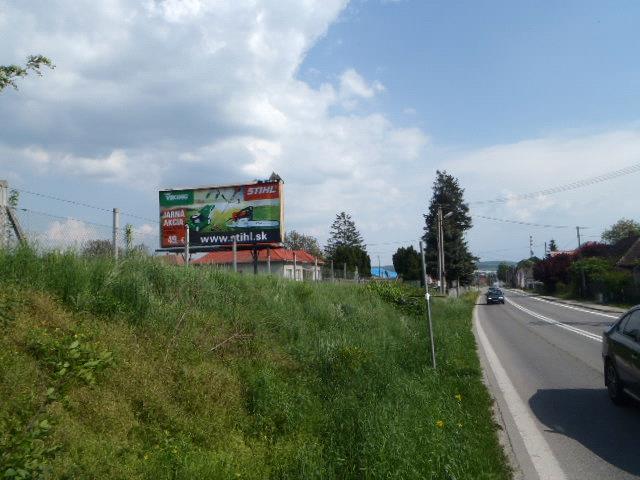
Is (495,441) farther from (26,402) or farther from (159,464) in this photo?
(26,402)

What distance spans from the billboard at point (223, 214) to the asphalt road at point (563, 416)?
11667 millimetres

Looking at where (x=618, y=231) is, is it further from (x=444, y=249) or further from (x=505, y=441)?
(x=505, y=441)

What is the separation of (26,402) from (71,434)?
45cm

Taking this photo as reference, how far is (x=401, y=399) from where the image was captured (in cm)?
683

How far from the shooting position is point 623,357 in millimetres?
7531

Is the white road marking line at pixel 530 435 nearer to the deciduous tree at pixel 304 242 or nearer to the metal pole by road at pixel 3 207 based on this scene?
the metal pole by road at pixel 3 207

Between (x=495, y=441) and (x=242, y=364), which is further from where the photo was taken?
(x=242, y=364)

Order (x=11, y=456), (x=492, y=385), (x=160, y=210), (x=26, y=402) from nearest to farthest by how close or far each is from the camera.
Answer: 1. (x=11, y=456)
2. (x=26, y=402)
3. (x=492, y=385)
4. (x=160, y=210)

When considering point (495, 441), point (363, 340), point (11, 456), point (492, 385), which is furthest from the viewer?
point (363, 340)

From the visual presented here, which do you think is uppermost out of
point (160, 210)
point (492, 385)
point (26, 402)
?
point (160, 210)

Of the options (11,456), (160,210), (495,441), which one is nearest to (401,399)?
(495,441)

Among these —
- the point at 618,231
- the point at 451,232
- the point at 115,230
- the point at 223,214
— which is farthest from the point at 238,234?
the point at 618,231

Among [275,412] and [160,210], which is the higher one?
[160,210]

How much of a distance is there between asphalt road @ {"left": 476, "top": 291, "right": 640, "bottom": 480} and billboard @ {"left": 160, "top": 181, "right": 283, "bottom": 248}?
11667mm
